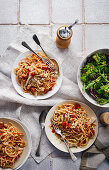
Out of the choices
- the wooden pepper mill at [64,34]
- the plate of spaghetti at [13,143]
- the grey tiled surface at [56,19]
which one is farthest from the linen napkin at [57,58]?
the plate of spaghetti at [13,143]

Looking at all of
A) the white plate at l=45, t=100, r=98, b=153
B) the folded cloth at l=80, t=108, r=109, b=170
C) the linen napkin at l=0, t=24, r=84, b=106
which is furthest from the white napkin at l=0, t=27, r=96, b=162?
the folded cloth at l=80, t=108, r=109, b=170

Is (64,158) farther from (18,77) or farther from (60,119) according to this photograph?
(18,77)

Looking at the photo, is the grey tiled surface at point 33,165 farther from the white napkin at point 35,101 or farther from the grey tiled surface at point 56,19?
the grey tiled surface at point 56,19

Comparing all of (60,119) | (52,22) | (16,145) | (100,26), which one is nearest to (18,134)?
(16,145)

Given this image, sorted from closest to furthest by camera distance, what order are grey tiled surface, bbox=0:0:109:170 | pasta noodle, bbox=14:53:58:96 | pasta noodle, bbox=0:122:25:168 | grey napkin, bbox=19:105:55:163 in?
pasta noodle, bbox=0:122:25:168 → pasta noodle, bbox=14:53:58:96 → grey napkin, bbox=19:105:55:163 → grey tiled surface, bbox=0:0:109:170

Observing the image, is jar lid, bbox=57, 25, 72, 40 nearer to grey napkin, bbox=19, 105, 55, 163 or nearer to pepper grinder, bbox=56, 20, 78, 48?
pepper grinder, bbox=56, 20, 78, 48

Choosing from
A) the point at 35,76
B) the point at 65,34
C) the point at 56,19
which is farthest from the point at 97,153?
the point at 56,19
